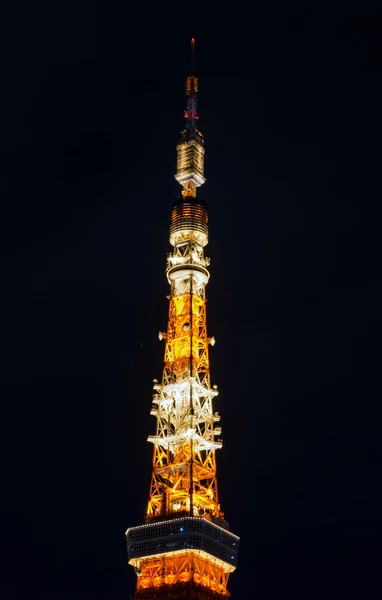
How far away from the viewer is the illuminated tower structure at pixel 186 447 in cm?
8506

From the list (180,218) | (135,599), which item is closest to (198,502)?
(135,599)

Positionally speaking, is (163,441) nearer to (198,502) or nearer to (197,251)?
(198,502)

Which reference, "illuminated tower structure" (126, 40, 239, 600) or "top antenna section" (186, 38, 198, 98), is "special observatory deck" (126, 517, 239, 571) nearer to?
"illuminated tower structure" (126, 40, 239, 600)

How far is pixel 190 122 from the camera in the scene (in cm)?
11906

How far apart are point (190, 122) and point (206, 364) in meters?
35.8

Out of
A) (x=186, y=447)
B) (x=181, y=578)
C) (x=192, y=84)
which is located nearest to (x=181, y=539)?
(x=181, y=578)

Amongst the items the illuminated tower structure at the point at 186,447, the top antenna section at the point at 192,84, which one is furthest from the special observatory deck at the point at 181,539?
the top antenna section at the point at 192,84

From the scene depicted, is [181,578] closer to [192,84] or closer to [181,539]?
[181,539]

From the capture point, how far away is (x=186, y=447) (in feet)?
307

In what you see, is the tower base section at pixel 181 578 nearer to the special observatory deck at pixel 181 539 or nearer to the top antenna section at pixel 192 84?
the special observatory deck at pixel 181 539

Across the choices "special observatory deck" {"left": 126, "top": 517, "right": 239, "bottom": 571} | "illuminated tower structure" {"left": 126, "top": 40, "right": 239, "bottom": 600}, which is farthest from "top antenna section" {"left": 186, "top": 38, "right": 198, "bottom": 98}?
"special observatory deck" {"left": 126, "top": 517, "right": 239, "bottom": 571}

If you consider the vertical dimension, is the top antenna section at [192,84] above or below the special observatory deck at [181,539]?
above

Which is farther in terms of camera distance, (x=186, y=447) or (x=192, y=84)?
(x=192, y=84)

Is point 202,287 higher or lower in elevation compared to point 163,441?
higher
